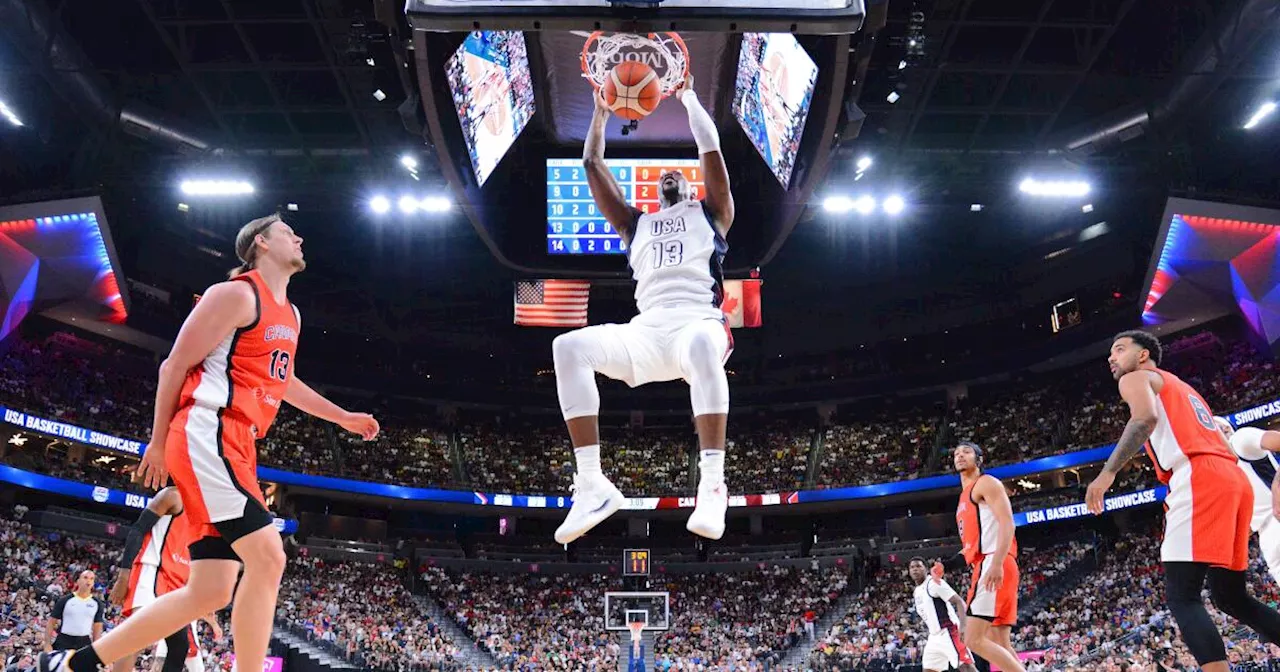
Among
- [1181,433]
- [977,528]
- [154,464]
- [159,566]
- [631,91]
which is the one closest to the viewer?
[154,464]

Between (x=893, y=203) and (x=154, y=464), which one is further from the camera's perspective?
(x=893, y=203)

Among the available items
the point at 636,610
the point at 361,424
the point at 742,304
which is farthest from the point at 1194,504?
the point at 636,610

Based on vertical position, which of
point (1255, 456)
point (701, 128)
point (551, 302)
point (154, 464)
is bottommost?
point (154, 464)

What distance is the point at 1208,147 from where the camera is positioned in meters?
21.2

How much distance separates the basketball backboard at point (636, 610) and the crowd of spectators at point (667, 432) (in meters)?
6.95

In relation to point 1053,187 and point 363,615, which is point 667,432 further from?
point 1053,187

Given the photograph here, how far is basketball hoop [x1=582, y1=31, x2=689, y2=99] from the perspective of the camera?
5929 mm

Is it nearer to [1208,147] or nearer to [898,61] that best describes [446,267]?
[898,61]

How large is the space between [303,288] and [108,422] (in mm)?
8516

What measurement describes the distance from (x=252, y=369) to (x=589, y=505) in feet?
5.75

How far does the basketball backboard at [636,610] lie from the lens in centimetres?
2420

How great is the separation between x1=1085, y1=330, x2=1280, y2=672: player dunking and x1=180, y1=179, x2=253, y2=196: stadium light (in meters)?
20.1

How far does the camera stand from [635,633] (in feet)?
80.1

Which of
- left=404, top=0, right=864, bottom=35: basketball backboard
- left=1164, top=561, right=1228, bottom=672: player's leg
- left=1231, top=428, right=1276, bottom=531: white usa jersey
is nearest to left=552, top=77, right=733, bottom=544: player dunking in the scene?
left=404, top=0, right=864, bottom=35: basketball backboard
